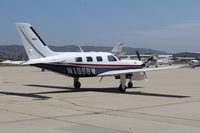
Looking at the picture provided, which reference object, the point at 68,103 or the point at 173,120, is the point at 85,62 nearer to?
the point at 68,103

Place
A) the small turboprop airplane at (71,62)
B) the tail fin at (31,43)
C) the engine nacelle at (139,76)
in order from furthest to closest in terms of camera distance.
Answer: the engine nacelle at (139,76) < the tail fin at (31,43) < the small turboprop airplane at (71,62)

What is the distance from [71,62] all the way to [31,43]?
2.52 meters

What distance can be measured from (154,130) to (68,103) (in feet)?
21.1

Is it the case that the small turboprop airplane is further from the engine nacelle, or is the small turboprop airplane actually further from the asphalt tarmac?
the asphalt tarmac

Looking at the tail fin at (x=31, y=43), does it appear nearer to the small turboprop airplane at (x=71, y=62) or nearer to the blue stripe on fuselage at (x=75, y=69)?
the small turboprop airplane at (x=71, y=62)

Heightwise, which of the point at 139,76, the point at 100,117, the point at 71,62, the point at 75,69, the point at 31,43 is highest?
the point at 31,43

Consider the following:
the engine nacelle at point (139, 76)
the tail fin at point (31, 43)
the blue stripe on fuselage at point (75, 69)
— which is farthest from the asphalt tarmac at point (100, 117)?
the engine nacelle at point (139, 76)

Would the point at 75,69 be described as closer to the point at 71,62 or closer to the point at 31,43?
the point at 71,62

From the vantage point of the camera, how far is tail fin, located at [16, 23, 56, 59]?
788 inches

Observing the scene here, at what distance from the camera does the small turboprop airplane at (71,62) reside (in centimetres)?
1980

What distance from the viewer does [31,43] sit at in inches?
795

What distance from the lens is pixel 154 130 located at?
909 cm

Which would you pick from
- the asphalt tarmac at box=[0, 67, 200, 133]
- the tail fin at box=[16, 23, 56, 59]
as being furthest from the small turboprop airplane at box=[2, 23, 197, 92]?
the asphalt tarmac at box=[0, 67, 200, 133]

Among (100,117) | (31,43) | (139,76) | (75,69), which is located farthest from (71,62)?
(100,117)
